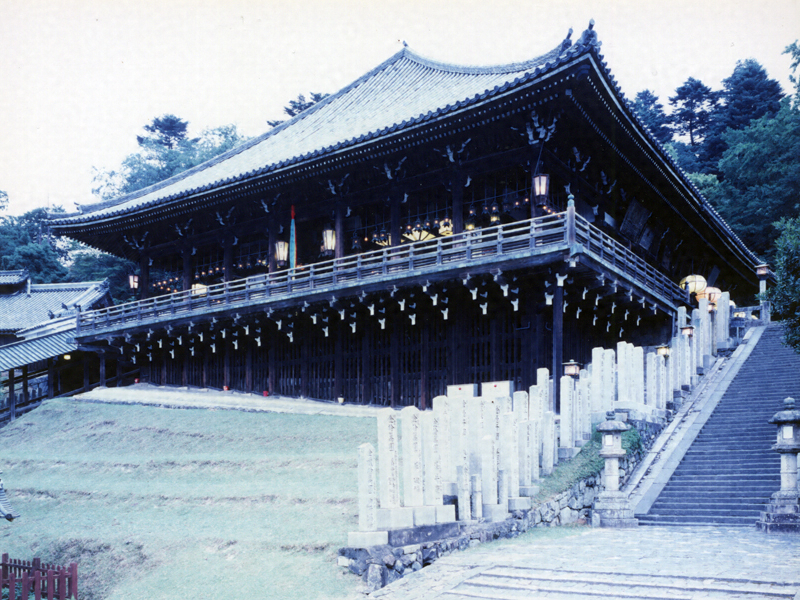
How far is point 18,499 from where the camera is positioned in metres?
14.8

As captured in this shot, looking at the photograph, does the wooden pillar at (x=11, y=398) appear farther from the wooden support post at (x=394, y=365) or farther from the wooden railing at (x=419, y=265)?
the wooden support post at (x=394, y=365)

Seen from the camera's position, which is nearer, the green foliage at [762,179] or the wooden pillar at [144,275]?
the green foliage at [762,179]

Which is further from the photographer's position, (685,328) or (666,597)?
(685,328)

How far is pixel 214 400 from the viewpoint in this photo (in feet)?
74.4

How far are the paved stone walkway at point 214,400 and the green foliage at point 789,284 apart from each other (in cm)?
976

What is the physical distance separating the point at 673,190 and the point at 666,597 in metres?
18.5

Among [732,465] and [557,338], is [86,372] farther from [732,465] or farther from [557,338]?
[732,465]

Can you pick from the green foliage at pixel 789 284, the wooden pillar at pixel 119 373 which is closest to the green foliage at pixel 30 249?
the wooden pillar at pixel 119 373

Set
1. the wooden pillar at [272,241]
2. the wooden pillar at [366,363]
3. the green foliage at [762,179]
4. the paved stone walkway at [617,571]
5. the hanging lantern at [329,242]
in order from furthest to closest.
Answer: the green foliage at [762,179] → the wooden pillar at [272,241] → the hanging lantern at [329,242] → the wooden pillar at [366,363] → the paved stone walkway at [617,571]

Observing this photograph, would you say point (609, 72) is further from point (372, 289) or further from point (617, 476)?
point (617, 476)

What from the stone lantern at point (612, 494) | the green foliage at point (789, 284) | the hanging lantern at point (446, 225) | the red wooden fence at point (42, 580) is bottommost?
the red wooden fence at point (42, 580)

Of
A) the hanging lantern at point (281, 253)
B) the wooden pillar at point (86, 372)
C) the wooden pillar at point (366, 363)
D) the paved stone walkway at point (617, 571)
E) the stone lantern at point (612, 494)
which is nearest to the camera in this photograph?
the paved stone walkway at point (617, 571)

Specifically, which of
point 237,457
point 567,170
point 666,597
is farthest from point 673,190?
point 666,597

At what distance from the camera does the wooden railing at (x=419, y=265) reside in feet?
53.9
